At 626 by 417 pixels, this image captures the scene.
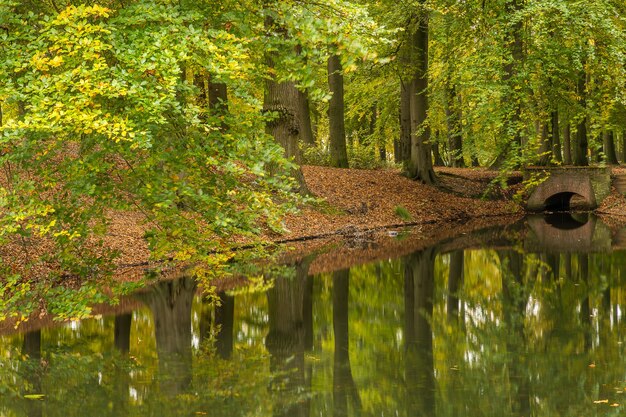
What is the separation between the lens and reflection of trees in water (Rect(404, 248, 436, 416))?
6.98 meters

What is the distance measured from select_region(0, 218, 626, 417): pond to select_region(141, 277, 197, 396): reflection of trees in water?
0.08 ft

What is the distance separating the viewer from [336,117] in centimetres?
2592

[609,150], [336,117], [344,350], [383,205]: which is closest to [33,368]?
[344,350]

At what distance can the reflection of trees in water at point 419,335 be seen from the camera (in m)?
Result: 6.98

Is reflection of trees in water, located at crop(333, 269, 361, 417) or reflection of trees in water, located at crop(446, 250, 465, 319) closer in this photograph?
reflection of trees in water, located at crop(333, 269, 361, 417)

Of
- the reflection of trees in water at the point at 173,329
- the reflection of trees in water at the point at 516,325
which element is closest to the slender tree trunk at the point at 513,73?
the reflection of trees in water at the point at 516,325

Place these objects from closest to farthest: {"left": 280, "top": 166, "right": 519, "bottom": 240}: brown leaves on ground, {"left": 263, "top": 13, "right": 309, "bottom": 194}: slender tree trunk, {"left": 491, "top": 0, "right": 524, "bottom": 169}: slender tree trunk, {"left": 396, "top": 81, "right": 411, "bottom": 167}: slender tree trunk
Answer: {"left": 263, "top": 13, "right": 309, "bottom": 194}: slender tree trunk
{"left": 491, "top": 0, "right": 524, "bottom": 169}: slender tree trunk
{"left": 280, "top": 166, "right": 519, "bottom": 240}: brown leaves on ground
{"left": 396, "top": 81, "right": 411, "bottom": 167}: slender tree trunk

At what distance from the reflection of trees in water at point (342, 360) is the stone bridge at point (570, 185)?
46.0 ft

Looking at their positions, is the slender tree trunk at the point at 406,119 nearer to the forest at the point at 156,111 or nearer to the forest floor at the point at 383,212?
the forest floor at the point at 383,212

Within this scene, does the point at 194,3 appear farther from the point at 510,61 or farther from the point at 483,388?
the point at 510,61

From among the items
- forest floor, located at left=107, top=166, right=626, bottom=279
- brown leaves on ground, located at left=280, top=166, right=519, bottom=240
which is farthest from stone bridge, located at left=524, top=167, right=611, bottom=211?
brown leaves on ground, located at left=280, top=166, right=519, bottom=240

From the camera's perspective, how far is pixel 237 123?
7953 mm

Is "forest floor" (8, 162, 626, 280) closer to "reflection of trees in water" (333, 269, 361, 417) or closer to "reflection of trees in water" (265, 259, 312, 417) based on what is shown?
"reflection of trees in water" (265, 259, 312, 417)

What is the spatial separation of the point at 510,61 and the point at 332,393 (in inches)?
554
